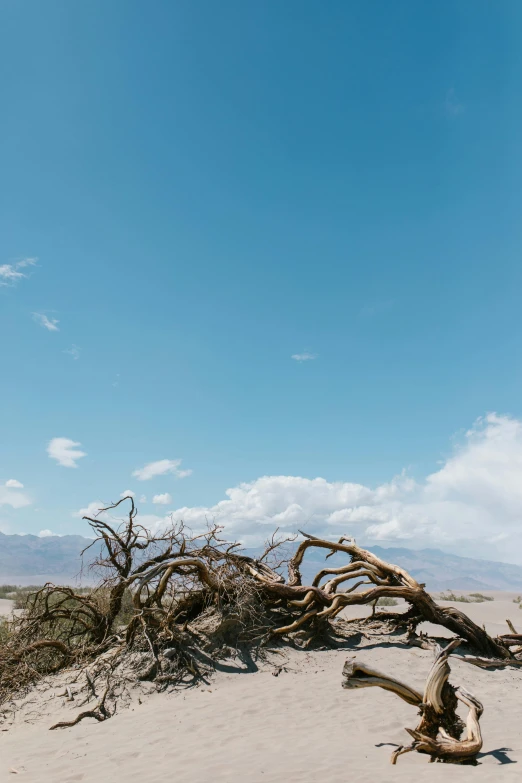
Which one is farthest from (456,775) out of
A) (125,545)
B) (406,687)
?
(125,545)

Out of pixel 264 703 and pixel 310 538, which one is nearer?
pixel 264 703

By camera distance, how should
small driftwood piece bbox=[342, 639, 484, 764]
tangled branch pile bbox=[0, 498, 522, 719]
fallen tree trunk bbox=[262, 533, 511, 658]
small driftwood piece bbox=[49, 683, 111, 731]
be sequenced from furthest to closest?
fallen tree trunk bbox=[262, 533, 511, 658], tangled branch pile bbox=[0, 498, 522, 719], small driftwood piece bbox=[49, 683, 111, 731], small driftwood piece bbox=[342, 639, 484, 764]

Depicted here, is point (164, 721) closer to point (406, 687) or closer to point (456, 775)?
point (406, 687)

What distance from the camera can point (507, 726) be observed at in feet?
20.9

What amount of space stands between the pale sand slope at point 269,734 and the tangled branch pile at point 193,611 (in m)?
0.80

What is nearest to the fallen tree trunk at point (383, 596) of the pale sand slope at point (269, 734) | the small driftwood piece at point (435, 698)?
the pale sand slope at point (269, 734)

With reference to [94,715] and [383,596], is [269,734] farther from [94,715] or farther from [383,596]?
[383,596]

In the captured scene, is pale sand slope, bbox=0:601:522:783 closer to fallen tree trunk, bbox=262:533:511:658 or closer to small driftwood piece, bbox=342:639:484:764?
small driftwood piece, bbox=342:639:484:764

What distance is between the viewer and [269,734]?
248 inches

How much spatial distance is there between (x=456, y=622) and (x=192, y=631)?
17.8ft

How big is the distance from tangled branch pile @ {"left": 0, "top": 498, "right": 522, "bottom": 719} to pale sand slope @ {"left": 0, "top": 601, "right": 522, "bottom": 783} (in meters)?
→ 0.80

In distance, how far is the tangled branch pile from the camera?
9.15m

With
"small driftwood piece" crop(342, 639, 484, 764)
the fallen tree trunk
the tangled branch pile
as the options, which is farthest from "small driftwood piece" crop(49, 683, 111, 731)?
"small driftwood piece" crop(342, 639, 484, 764)

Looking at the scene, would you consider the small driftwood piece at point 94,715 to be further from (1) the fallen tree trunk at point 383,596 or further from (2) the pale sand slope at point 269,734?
(1) the fallen tree trunk at point 383,596
